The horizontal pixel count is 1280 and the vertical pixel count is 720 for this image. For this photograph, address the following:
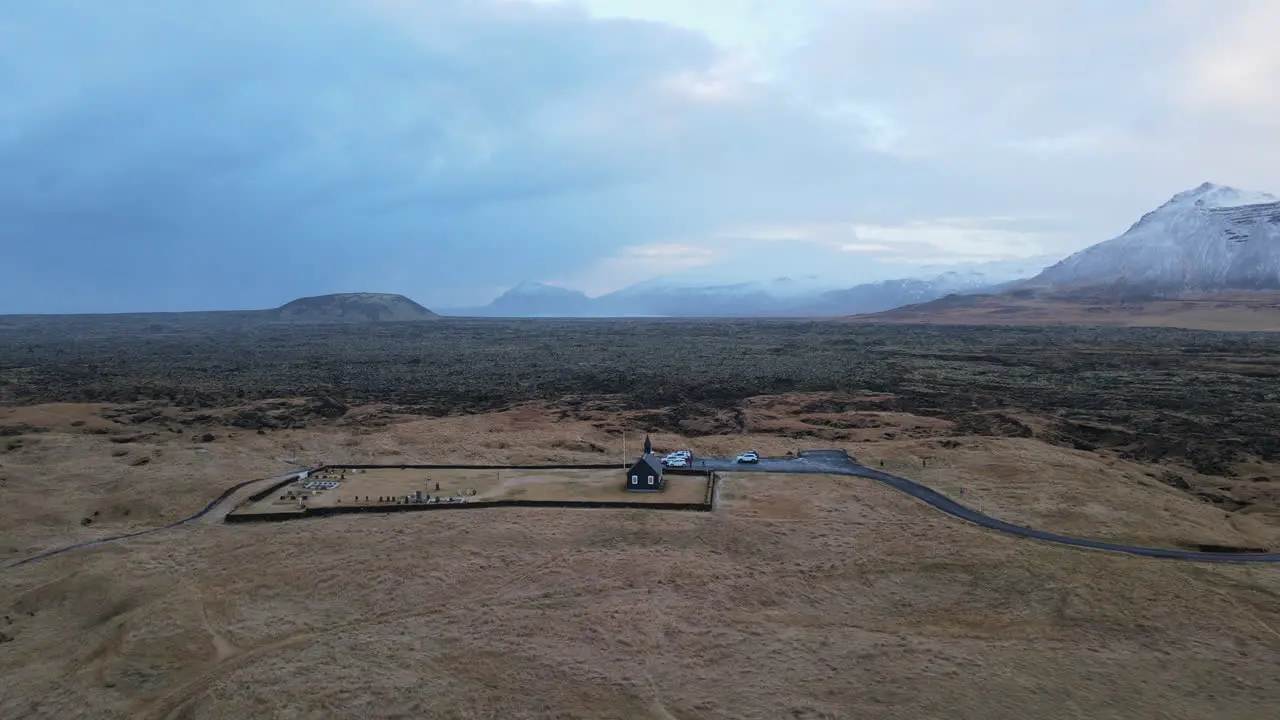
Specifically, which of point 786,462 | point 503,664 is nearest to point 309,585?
point 503,664

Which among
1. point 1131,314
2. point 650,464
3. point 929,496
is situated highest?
point 1131,314

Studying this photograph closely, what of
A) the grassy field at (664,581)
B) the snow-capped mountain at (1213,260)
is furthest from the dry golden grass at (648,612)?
the snow-capped mountain at (1213,260)

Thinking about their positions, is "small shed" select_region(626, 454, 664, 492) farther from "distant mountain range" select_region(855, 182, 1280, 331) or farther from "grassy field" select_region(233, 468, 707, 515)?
"distant mountain range" select_region(855, 182, 1280, 331)

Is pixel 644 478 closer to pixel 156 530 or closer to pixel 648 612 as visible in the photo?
pixel 648 612

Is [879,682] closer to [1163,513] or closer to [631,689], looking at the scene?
[631,689]

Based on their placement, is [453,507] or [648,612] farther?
[453,507]

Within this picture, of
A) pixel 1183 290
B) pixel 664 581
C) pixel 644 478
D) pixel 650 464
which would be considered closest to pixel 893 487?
pixel 650 464
